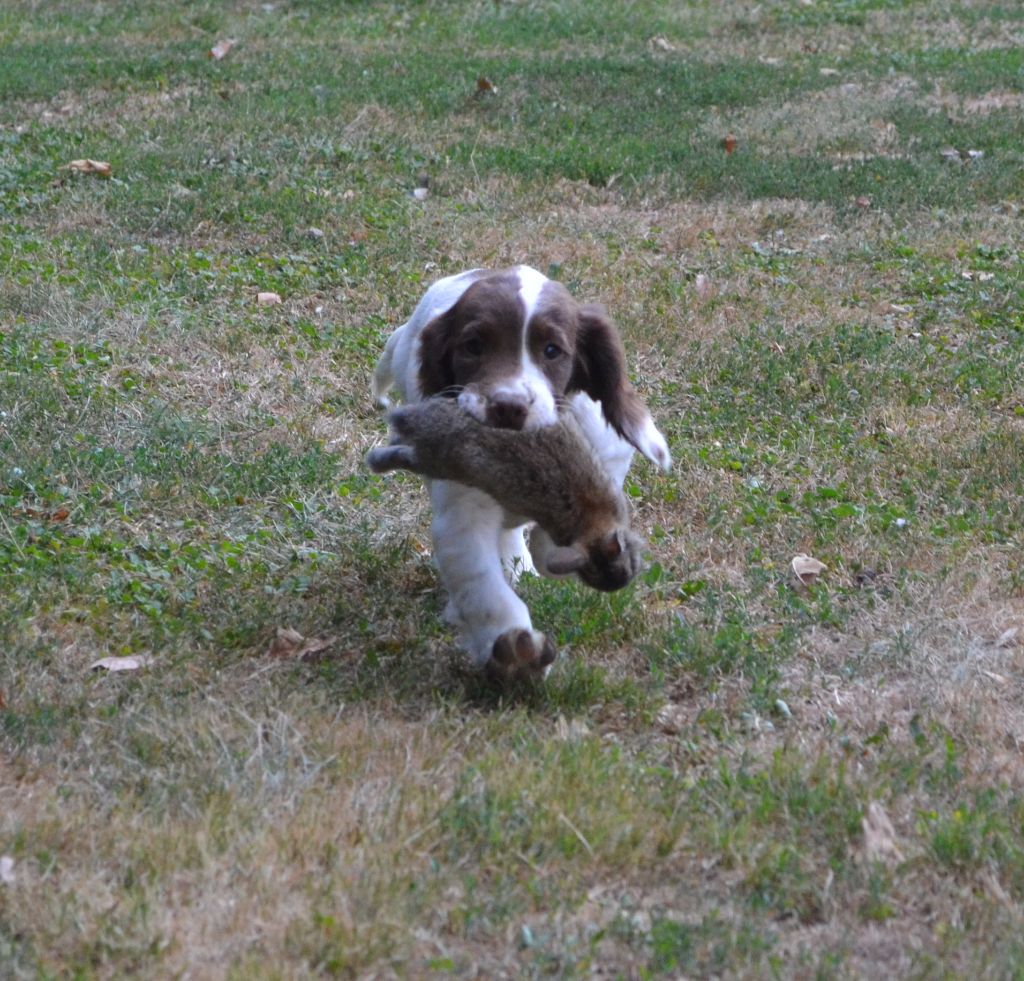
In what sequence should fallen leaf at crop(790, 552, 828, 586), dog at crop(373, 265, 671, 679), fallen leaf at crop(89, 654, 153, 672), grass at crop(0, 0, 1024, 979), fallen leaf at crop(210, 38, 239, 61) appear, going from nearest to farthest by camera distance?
grass at crop(0, 0, 1024, 979) → dog at crop(373, 265, 671, 679) → fallen leaf at crop(89, 654, 153, 672) → fallen leaf at crop(790, 552, 828, 586) → fallen leaf at crop(210, 38, 239, 61)

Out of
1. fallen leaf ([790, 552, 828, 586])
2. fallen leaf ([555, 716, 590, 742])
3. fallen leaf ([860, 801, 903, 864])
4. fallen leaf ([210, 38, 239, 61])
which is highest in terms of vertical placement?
fallen leaf ([860, 801, 903, 864])

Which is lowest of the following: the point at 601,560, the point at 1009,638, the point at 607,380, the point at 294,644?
the point at 1009,638

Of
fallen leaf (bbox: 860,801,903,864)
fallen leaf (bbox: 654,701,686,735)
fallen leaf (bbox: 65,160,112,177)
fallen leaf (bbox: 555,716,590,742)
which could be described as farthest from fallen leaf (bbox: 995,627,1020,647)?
fallen leaf (bbox: 65,160,112,177)

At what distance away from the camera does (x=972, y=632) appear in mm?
4543

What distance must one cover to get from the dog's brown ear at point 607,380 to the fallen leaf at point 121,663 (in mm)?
1432

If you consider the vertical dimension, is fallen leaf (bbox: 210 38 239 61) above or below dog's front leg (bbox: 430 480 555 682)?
below

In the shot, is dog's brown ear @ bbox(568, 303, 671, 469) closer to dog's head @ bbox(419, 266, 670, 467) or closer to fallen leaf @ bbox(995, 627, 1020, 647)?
dog's head @ bbox(419, 266, 670, 467)

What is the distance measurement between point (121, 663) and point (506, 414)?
125 cm

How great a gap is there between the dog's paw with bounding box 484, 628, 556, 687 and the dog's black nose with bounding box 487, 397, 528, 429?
522mm

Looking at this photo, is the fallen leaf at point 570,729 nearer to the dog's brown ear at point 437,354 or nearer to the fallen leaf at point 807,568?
the dog's brown ear at point 437,354

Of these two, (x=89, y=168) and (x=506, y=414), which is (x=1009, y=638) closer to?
(x=506, y=414)

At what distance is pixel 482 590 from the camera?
13.3 feet

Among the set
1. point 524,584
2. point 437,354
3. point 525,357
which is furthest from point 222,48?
point 525,357

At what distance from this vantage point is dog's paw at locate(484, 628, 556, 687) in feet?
12.9
